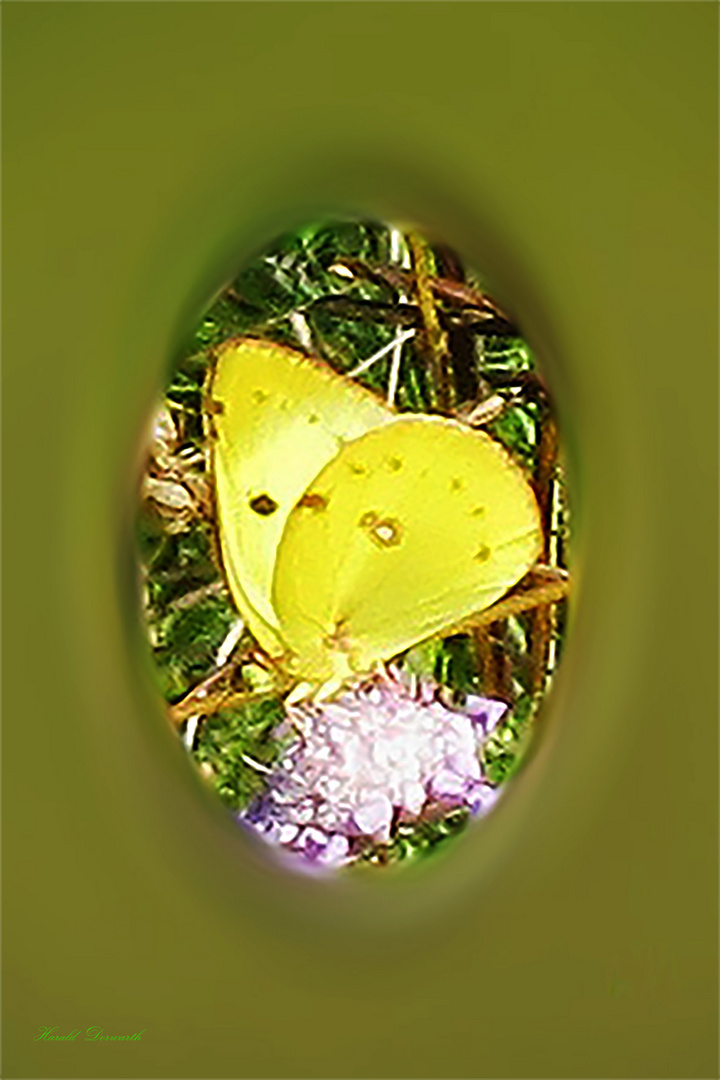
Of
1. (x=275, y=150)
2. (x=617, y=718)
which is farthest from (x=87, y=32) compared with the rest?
(x=617, y=718)

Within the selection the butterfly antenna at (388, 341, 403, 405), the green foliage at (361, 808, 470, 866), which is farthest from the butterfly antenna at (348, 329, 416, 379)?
the green foliage at (361, 808, 470, 866)

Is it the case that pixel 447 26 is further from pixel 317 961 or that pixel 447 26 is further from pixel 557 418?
pixel 317 961

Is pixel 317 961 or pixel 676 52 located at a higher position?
pixel 676 52

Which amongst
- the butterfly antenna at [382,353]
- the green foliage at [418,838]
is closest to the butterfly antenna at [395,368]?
the butterfly antenna at [382,353]
